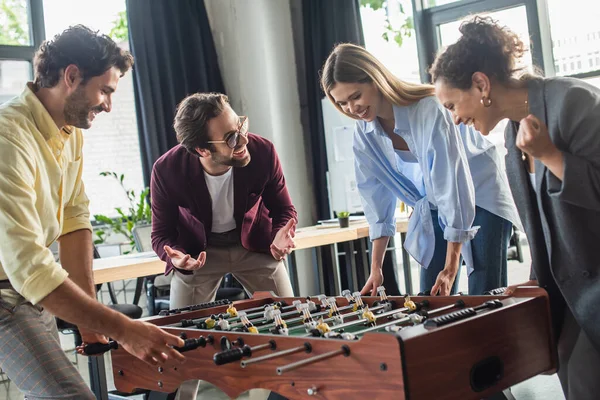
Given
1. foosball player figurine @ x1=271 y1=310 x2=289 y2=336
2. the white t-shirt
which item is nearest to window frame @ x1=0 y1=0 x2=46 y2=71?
the white t-shirt

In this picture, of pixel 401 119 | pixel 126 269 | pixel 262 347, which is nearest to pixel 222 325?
pixel 262 347

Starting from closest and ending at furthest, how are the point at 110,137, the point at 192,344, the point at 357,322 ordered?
the point at 192,344
the point at 357,322
the point at 110,137

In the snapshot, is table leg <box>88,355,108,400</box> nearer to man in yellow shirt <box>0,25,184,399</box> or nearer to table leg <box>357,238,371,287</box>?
man in yellow shirt <box>0,25,184,399</box>

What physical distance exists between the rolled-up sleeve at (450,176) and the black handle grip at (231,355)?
100cm

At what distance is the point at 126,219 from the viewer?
596 centimetres

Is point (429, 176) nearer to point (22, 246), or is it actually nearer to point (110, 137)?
point (22, 246)

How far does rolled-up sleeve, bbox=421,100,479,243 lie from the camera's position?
8.01 ft

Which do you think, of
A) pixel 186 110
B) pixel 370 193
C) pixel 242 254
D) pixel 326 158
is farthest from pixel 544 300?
pixel 326 158

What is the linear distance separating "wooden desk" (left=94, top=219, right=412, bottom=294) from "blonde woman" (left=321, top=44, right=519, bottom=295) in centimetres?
132

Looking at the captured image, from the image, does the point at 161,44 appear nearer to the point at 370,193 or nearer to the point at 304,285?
the point at 304,285

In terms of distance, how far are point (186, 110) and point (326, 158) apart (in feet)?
10.8

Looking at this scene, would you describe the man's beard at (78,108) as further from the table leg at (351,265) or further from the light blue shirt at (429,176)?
the table leg at (351,265)

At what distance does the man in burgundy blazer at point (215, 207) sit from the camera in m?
3.11

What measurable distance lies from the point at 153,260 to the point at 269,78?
2.94 m
